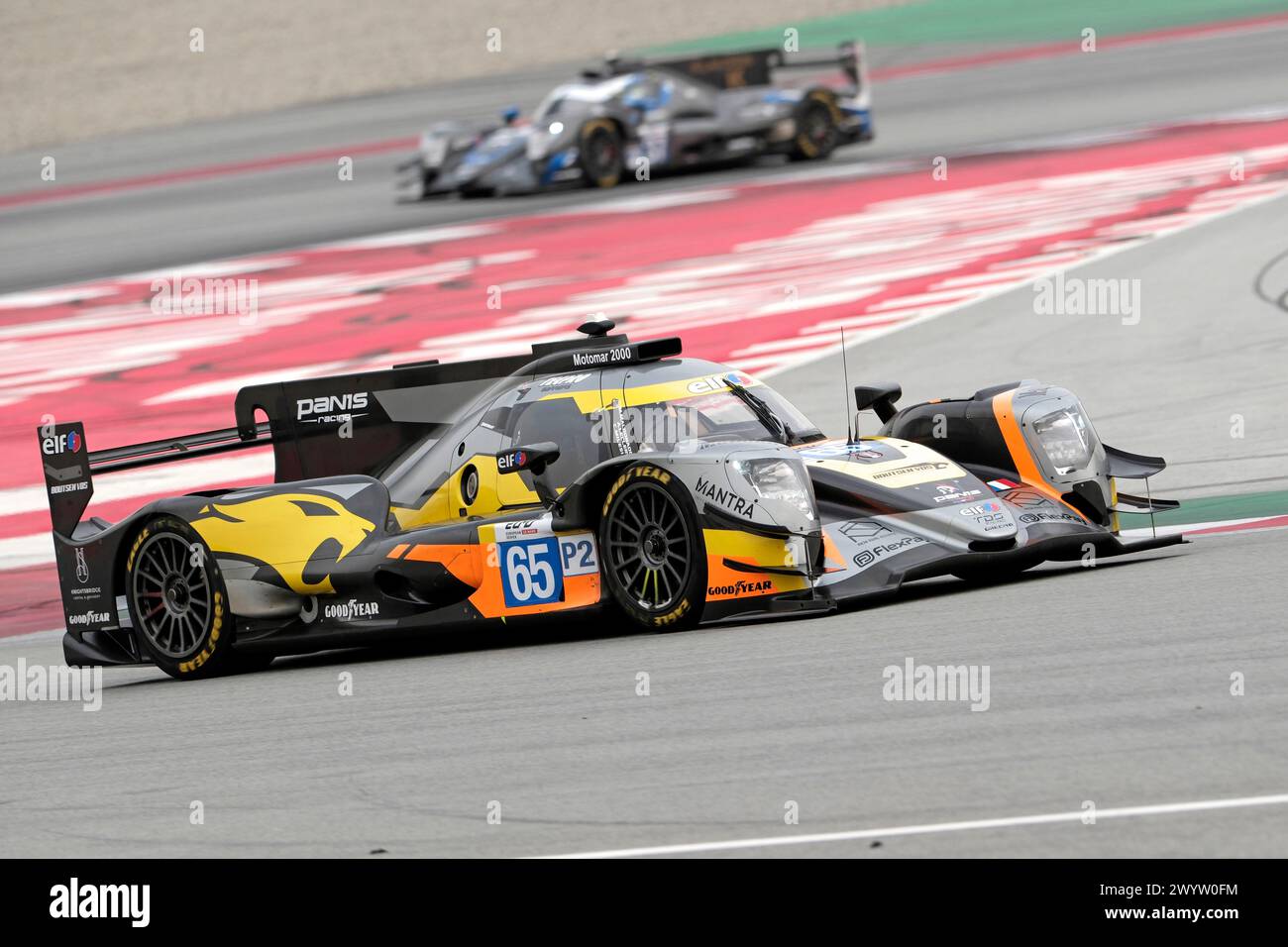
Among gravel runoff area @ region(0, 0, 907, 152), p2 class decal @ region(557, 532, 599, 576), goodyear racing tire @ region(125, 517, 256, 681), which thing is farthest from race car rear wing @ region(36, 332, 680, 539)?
gravel runoff area @ region(0, 0, 907, 152)

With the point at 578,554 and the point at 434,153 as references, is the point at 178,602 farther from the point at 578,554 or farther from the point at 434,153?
the point at 434,153

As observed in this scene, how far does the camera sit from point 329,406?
34.6 feet

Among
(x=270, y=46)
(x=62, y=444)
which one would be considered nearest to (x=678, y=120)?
(x=62, y=444)

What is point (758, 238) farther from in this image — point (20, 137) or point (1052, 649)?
point (20, 137)

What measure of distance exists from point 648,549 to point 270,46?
47.1 meters

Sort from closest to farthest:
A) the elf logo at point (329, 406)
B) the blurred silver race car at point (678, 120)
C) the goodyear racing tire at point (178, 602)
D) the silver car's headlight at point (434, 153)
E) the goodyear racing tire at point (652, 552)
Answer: the goodyear racing tire at point (652, 552)
the goodyear racing tire at point (178, 602)
the elf logo at point (329, 406)
the blurred silver race car at point (678, 120)
the silver car's headlight at point (434, 153)

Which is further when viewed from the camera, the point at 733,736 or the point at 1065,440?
the point at 1065,440

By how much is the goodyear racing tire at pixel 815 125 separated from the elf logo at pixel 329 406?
749 inches

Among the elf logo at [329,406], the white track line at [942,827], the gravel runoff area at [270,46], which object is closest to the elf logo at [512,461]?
the elf logo at [329,406]

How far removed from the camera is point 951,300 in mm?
18375

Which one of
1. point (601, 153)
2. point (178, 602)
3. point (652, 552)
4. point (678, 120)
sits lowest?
point (178, 602)

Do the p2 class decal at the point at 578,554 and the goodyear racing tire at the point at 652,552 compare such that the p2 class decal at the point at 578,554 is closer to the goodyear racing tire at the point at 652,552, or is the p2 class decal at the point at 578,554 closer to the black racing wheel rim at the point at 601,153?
the goodyear racing tire at the point at 652,552

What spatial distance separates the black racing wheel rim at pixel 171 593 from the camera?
32.8ft
